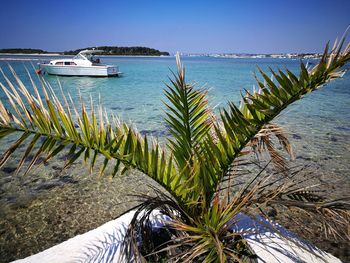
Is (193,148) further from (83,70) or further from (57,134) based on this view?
(83,70)

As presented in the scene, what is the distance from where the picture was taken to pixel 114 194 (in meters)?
4.80

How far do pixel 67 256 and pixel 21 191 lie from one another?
2823 millimetres

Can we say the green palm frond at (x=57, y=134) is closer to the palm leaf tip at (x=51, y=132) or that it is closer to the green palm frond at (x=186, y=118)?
the palm leaf tip at (x=51, y=132)

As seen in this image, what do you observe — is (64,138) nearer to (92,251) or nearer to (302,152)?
(92,251)

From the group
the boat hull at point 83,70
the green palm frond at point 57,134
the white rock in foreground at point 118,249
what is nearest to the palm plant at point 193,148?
the green palm frond at point 57,134

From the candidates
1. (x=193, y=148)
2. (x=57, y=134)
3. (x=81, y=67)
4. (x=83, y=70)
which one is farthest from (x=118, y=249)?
(x=83, y=70)

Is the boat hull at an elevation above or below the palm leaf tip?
below

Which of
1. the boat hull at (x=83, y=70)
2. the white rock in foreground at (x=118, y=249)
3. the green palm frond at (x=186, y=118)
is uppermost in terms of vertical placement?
the green palm frond at (x=186, y=118)

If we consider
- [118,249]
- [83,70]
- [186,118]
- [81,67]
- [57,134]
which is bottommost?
[83,70]

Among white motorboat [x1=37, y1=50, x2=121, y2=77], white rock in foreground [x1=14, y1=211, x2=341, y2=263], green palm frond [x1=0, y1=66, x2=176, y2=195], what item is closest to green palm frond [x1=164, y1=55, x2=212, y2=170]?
green palm frond [x1=0, y1=66, x2=176, y2=195]

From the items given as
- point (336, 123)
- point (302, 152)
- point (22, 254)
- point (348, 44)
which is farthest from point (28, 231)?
point (336, 123)

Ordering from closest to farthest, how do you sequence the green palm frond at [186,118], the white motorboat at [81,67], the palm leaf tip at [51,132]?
the palm leaf tip at [51,132] → the green palm frond at [186,118] → the white motorboat at [81,67]

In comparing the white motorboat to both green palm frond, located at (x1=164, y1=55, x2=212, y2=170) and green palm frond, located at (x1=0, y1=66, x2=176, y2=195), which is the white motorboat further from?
green palm frond, located at (x1=0, y1=66, x2=176, y2=195)

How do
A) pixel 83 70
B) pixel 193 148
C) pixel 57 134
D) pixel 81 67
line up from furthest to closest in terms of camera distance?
pixel 83 70 → pixel 81 67 → pixel 193 148 → pixel 57 134
